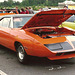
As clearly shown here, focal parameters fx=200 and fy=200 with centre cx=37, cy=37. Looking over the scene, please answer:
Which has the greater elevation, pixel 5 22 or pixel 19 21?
pixel 19 21

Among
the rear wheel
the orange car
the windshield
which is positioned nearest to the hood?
the orange car

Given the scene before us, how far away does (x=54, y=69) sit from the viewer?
16.8 ft

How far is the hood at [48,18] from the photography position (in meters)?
5.66

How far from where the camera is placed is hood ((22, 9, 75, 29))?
5.66m

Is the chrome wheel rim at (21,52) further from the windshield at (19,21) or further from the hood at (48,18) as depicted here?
the windshield at (19,21)

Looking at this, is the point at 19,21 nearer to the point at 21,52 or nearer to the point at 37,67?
the point at 21,52

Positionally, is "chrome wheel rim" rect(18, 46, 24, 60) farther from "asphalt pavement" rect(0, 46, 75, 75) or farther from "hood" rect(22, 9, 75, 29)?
"hood" rect(22, 9, 75, 29)

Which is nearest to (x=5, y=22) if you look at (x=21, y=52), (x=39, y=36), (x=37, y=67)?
(x=21, y=52)

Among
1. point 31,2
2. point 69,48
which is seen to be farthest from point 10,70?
point 31,2

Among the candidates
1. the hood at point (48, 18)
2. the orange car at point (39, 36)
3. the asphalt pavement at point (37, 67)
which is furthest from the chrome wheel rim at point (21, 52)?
the hood at point (48, 18)

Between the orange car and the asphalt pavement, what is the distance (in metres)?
0.28

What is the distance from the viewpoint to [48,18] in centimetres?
624

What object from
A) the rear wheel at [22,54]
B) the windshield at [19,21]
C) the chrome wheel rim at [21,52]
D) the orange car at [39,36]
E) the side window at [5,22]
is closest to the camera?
the orange car at [39,36]

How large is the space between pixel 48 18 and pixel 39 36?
955mm
